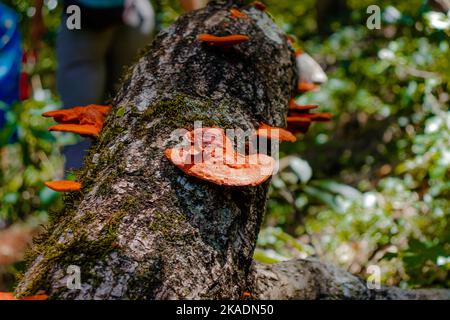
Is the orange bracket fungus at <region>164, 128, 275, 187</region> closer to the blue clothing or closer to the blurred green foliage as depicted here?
the blurred green foliage

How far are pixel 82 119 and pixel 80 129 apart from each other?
4.9 inches

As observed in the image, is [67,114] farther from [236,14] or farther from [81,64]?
[81,64]

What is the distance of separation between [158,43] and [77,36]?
1.85 m

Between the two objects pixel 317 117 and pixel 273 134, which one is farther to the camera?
pixel 317 117

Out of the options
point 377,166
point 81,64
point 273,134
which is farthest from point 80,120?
point 377,166

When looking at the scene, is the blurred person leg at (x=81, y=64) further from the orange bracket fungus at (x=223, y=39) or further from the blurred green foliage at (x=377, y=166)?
the orange bracket fungus at (x=223, y=39)

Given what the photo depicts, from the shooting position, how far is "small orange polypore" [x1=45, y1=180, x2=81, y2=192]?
180cm

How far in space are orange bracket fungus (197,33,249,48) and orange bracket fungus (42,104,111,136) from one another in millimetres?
527

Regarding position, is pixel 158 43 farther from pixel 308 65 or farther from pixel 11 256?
pixel 11 256

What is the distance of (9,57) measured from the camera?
5.41m

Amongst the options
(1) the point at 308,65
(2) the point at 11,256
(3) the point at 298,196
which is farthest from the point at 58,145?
(1) the point at 308,65

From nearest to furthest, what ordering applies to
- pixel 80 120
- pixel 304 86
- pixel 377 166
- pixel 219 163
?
1. pixel 219 163
2. pixel 80 120
3. pixel 304 86
4. pixel 377 166

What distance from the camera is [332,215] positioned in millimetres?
4219

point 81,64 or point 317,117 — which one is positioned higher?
point 317,117
